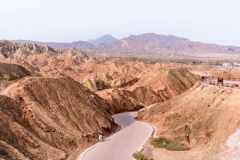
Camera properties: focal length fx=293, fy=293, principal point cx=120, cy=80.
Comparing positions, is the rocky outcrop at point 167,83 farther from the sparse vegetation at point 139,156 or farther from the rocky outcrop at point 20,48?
the rocky outcrop at point 20,48

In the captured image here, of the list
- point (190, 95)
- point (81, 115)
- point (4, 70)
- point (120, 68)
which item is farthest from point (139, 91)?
point (120, 68)

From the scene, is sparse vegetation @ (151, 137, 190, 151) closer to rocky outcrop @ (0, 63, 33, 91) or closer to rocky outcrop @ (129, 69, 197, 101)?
rocky outcrop @ (129, 69, 197, 101)

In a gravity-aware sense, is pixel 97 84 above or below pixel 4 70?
below

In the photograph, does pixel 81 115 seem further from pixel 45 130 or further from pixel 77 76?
pixel 77 76

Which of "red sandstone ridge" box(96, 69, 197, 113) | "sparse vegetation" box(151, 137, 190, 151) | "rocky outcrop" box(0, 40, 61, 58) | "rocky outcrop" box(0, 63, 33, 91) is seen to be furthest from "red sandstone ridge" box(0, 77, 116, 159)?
"rocky outcrop" box(0, 40, 61, 58)

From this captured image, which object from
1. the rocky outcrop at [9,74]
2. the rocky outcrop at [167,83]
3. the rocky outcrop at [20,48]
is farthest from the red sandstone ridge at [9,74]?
the rocky outcrop at [20,48]

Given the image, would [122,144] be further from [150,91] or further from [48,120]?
[150,91]

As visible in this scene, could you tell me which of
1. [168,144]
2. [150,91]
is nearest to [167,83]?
[150,91]
